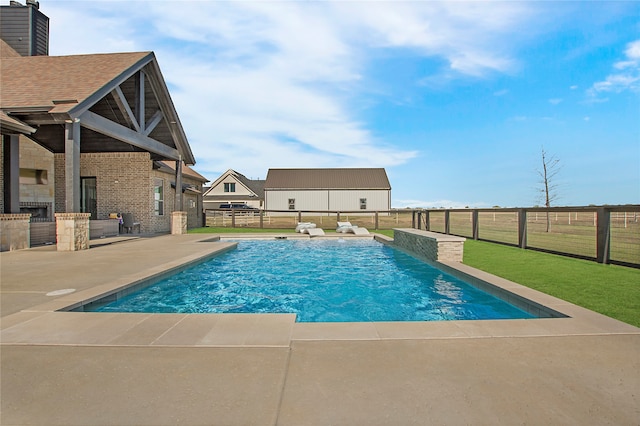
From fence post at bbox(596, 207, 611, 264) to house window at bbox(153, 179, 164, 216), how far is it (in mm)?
16509

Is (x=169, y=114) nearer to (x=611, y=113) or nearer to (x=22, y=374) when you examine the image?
(x=22, y=374)

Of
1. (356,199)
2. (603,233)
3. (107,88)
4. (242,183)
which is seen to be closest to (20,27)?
(107,88)

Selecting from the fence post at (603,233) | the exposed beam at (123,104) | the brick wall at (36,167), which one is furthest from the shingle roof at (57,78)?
the fence post at (603,233)

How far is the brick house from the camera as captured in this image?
894cm

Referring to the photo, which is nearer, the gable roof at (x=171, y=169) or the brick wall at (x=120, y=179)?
the brick wall at (x=120, y=179)

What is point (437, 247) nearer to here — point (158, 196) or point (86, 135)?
point (158, 196)

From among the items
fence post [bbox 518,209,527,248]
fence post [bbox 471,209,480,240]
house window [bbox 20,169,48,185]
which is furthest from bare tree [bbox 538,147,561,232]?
house window [bbox 20,169,48,185]

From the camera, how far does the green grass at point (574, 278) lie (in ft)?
13.0

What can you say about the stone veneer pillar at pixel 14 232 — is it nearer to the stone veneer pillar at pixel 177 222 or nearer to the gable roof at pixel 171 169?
the stone veneer pillar at pixel 177 222

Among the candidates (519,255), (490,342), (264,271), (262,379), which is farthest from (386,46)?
(262,379)

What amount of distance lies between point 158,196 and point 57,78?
6.59 meters

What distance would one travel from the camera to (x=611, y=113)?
1296 cm

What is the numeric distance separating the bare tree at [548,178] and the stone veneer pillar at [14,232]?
27.6 meters

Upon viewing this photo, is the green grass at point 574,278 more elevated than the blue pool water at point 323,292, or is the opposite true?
the green grass at point 574,278
